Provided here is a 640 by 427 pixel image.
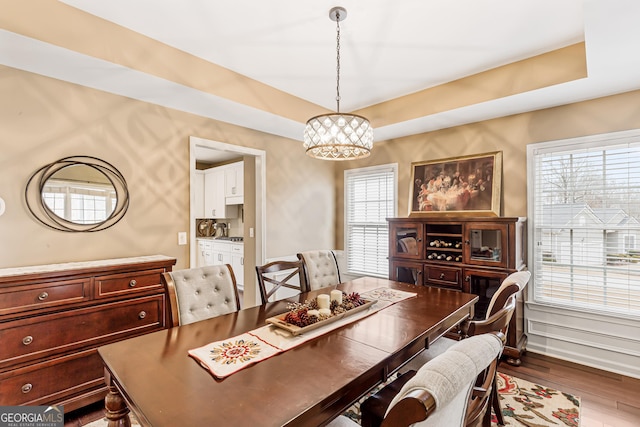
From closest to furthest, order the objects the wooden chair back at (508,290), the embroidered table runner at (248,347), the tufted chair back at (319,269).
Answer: the embroidered table runner at (248,347) → the wooden chair back at (508,290) → the tufted chair back at (319,269)

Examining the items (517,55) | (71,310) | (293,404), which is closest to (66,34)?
(71,310)

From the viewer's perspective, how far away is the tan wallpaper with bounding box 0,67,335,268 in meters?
2.25

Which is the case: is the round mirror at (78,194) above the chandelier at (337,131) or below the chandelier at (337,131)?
below

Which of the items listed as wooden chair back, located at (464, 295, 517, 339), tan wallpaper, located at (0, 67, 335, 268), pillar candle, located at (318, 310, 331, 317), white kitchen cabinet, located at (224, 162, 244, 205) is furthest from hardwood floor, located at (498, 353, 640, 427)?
white kitchen cabinet, located at (224, 162, 244, 205)

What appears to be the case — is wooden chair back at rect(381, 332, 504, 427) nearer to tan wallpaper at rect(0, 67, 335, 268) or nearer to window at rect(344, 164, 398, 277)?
tan wallpaper at rect(0, 67, 335, 268)

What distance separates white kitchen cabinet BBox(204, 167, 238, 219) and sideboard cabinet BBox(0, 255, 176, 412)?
3488 millimetres

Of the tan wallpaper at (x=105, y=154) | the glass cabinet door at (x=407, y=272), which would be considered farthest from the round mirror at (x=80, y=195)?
the glass cabinet door at (x=407, y=272)

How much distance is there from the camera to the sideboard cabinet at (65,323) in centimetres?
195

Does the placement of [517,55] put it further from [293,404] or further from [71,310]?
[71,310]

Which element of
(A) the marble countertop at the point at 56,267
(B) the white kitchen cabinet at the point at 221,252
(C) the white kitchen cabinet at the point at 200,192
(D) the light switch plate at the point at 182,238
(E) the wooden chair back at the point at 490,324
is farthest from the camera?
(C) the white kitchen cabinet at the point at 200,192

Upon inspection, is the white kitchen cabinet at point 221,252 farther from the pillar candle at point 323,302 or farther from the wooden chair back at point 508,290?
the wooden chair back at point 508,290

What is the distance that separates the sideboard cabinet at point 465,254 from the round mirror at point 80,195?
2.87 meters

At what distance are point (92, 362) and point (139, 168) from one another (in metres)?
1.60

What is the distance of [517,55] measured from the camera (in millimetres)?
2629
